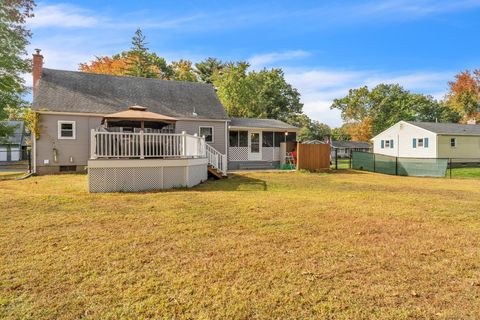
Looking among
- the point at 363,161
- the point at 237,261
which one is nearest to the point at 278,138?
the point at 363,161

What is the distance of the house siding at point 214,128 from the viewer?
16719mm

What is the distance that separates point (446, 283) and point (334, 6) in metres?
11.6

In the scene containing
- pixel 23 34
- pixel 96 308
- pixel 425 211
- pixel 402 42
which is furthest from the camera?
pixel 402 42

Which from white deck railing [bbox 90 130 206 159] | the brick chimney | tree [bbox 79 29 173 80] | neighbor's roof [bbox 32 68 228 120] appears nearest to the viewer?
white deck railing [bbox 90 130 206 159]

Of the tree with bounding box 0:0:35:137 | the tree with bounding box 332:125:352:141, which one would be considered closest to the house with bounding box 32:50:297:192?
the tree with bounding box 0:0:35:137

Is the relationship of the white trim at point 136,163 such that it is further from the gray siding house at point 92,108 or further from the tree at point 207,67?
the tree at point 207,67

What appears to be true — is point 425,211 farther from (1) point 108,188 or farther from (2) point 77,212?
(1) point 108,188

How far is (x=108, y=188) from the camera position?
332 inches

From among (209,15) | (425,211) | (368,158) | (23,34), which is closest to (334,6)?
(209,15)

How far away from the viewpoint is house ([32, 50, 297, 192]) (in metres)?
8.73

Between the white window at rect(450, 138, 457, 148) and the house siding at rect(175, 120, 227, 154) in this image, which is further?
the white window at rect(450, 138, 457, 148)

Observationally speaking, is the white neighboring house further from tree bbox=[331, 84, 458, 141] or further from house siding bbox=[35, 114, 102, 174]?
house siding bbox=[35, 114, 102, 174]

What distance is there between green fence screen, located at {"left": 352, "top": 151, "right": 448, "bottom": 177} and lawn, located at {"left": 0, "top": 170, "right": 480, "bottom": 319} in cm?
1023

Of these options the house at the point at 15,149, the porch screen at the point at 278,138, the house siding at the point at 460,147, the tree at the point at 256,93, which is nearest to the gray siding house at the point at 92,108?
the porch screen at the point at 278,138
